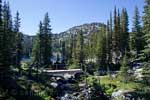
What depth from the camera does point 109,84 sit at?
61.5 meters

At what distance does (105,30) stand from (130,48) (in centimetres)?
1485

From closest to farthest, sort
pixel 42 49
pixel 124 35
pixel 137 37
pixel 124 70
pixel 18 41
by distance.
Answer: pixel 124 70, pixel 18 41, pixel 42 49, pixel 137 37, pixel 124 35

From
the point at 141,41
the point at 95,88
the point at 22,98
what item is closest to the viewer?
the point at 22,98

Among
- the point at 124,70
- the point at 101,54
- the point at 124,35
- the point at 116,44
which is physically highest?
the point at 124,35

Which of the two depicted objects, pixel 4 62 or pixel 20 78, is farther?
pixel 20 78

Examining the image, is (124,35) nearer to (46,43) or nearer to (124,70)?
(46,43)

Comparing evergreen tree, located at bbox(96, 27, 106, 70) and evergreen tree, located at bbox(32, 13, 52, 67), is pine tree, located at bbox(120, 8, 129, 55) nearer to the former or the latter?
evergreen tree, located at bbox(96, 27, 106, 70)

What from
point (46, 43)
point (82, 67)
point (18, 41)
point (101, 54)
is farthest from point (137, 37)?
point (18, 41)

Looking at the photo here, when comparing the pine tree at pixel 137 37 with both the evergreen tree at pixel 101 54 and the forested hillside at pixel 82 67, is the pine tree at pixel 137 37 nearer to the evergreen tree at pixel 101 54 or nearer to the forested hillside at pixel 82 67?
the forested hillside at pixel 82 67

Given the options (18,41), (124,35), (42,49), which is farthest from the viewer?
(124,35)

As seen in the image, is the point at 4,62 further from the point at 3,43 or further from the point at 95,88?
the point at 95,88

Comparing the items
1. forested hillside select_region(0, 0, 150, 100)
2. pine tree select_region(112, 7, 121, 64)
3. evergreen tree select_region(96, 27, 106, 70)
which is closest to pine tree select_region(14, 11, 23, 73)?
forested hillside select_region(0, 0, 150, 100)

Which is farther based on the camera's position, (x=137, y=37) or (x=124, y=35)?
(x=124, y=35)

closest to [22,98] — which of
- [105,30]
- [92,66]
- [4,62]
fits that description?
[4,62]
